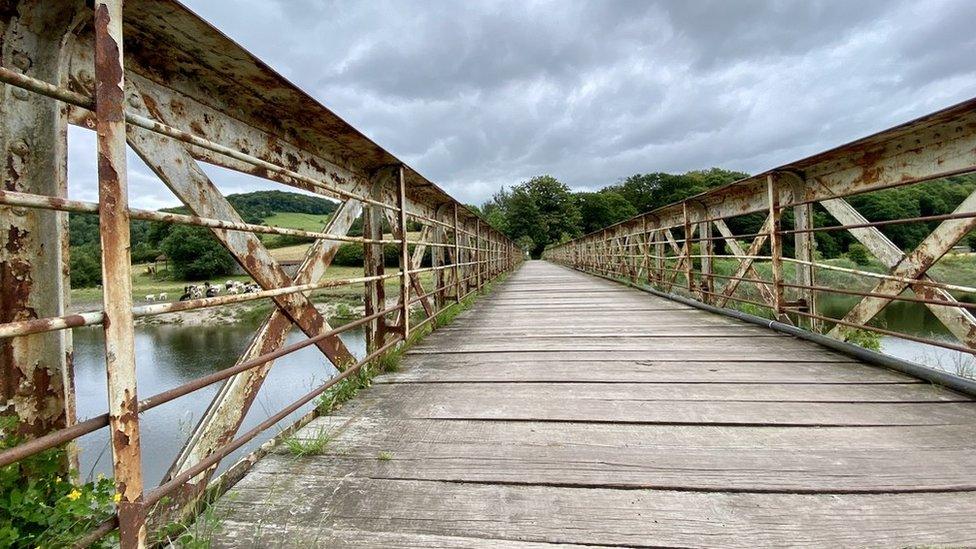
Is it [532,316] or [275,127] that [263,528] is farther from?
[532,316]

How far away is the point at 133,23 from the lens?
1115mm

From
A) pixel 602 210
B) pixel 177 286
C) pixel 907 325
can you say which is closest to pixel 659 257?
pixel 907 325

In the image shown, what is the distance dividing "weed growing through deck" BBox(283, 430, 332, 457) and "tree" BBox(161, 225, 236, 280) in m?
11.2

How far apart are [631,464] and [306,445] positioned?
1102mm

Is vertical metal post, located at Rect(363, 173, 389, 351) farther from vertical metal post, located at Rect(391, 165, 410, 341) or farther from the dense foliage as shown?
the dense foliage

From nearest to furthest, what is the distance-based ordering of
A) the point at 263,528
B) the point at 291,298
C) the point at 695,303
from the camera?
the point at 263,528, the point at 291,298, the point at 695,303

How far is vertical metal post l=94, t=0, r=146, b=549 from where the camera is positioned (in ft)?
2.70

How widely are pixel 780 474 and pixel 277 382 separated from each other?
7.50 m

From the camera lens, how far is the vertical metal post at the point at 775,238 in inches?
123

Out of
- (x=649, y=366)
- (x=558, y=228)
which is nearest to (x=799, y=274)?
(x=649, y=366)

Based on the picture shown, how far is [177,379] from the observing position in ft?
24.9

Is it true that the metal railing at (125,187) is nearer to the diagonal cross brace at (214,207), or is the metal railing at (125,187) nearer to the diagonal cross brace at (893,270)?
the diagonal cross brace at (214,207)

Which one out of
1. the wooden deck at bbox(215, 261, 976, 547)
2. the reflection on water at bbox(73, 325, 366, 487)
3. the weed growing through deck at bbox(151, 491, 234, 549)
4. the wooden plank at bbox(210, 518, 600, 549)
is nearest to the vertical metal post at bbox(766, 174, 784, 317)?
the wooden deck at bbox(215, 261, 976, 547)

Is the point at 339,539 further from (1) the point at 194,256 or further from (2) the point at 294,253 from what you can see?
(2) the point at 294,253
